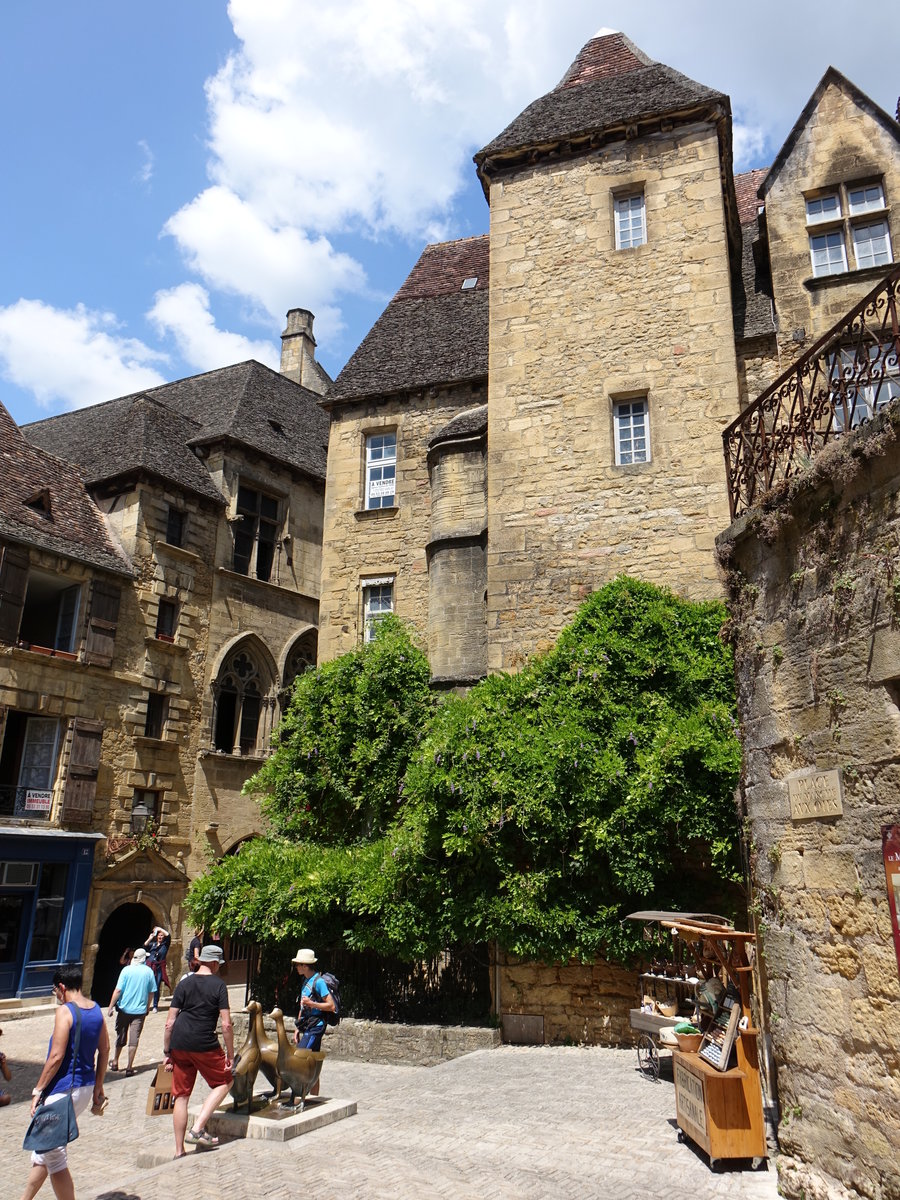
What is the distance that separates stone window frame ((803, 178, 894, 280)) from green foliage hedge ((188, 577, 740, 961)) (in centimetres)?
588

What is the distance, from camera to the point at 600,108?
50.8 feet

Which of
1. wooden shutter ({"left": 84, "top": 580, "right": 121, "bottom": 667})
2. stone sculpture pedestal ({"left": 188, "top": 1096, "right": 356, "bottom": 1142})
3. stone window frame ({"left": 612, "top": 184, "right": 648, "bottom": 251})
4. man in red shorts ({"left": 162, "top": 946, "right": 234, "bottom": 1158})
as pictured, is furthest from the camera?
wooden shutter ({"left": 84, "top": 580, "right": 121, "bottom": 667})

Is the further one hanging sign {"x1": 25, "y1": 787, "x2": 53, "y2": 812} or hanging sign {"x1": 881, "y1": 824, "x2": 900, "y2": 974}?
hanging sign {"x1": 25, "y1": 787, "x2": 53, "y2": 812}

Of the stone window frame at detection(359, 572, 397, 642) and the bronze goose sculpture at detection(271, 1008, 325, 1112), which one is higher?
the stone window frame at detection(359, 572, 397, 642)

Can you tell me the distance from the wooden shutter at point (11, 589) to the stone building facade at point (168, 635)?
2.6 inches

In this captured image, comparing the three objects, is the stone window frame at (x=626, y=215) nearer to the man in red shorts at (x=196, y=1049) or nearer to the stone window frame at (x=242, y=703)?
the man in red shorts at (x=196, y=1049)

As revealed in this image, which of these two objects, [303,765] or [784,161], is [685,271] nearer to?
[784,161]

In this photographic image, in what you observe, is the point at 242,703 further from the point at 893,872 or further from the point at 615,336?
the point at 893,872

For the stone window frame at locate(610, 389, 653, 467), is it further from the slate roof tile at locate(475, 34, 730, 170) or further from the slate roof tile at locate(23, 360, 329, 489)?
the slate roof tile at locate(23, 360, 329, 489)

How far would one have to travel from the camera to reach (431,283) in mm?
20562

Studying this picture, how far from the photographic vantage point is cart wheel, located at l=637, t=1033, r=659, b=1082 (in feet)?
29.4

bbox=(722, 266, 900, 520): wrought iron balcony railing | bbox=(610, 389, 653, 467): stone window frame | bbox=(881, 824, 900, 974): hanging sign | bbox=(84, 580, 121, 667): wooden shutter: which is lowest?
bbox=(881, 824, 900, 974): hanging sign

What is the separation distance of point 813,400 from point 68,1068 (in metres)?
6.22

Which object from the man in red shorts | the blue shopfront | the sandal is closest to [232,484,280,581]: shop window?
the blue shopfront
